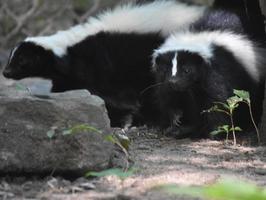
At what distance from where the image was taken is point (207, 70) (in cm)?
597

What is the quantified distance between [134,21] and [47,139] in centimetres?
343

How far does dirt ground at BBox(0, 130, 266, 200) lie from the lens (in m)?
3.64

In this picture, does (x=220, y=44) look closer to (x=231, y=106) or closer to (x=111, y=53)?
(x=231, y=106)

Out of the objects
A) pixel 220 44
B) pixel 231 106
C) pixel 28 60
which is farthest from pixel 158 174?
pixel 28 60

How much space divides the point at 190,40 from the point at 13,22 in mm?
6882

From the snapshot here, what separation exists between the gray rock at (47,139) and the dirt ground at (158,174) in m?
0.09

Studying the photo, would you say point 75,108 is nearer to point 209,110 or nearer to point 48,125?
point 48,125

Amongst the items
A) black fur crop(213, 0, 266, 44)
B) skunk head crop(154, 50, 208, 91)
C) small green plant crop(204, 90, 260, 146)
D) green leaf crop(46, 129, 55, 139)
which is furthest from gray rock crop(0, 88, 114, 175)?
black fur crop(213, 0, 266, 44)

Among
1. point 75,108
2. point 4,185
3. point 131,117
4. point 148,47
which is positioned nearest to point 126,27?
point 148,47

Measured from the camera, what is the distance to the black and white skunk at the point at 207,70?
593cm

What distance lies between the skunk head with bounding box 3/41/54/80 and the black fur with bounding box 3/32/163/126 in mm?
11

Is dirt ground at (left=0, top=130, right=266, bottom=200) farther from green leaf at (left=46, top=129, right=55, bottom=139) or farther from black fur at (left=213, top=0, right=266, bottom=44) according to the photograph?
black fur at (left=213, top=0, right=266, bottom=44)

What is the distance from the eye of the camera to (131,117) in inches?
291

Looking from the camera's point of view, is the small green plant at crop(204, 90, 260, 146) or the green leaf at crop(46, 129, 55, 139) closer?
the green leaf at crop(46, 129, 55, 139)
